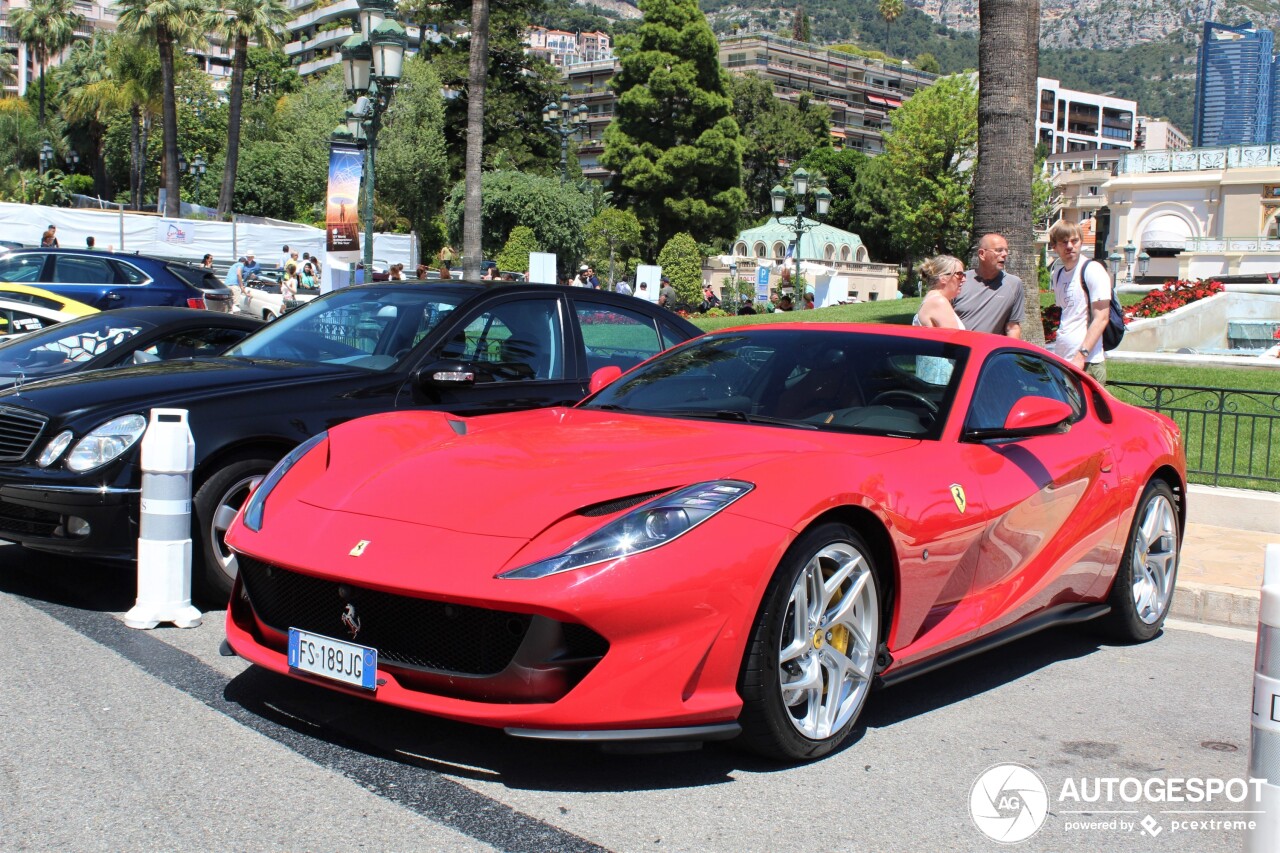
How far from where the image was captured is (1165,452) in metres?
5.93

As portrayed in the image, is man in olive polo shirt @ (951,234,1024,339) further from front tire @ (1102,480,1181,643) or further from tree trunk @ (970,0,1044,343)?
front tire @ (1102,480,1181,643)

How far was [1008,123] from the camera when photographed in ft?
34.6

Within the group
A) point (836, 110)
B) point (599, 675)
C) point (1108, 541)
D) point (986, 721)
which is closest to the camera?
point (599, 675)

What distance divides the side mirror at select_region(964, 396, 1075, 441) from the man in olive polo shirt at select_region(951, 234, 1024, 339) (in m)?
3.38

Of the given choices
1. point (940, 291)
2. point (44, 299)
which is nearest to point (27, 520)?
point (940, 291)

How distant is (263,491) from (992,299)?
211 inches

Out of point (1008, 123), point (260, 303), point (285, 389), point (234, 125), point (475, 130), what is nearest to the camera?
point (285, 389)

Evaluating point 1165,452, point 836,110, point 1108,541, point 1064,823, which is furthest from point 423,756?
point 836,110

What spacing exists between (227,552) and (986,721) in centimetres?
342

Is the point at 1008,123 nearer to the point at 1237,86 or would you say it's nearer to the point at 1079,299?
the point at 1079,299

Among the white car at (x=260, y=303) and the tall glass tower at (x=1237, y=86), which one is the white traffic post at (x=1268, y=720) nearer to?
the white car at (x=260, y=303)

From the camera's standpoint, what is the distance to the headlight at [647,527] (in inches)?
136

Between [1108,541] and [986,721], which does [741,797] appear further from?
[1108,541]

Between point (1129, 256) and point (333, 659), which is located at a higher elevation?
point (1129, 256)
